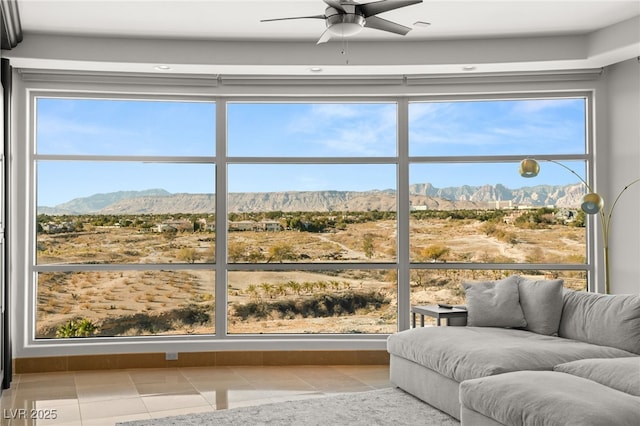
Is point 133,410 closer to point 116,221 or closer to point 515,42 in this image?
point 116,221

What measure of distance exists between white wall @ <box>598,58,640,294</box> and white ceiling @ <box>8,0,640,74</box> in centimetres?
38

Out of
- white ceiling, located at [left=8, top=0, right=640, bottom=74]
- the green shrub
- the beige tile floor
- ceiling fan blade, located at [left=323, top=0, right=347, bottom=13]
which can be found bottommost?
the beige tile floor

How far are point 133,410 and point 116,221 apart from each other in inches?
87.0

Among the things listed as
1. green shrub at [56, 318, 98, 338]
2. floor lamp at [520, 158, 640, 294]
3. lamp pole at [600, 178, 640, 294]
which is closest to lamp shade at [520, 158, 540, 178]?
floor lamp at [520, 158, 640, 294]

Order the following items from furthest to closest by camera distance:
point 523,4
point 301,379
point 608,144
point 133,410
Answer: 1. point 608,144
2. point 301,379
3. point 523,4
4. point 133,410

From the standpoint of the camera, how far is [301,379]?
17.3ft

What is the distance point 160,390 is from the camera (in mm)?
4871

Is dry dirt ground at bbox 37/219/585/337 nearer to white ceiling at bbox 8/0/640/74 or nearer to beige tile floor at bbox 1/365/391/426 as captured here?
beige tile floor at bbox 1/365/391/426

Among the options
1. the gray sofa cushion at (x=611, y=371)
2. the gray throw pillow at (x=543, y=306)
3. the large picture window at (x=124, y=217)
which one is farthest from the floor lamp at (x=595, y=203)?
the large picture window at (x=124, y=217)

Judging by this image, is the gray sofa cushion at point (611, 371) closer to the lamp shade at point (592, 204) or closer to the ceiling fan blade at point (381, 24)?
the lamp shade at point (592, 204)

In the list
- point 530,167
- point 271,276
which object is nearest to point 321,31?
point 530,167

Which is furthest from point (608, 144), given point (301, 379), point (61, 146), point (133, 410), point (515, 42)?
point (61, 146)

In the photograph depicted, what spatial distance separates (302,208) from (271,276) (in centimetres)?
75

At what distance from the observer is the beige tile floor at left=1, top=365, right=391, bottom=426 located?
4258 millimetres
